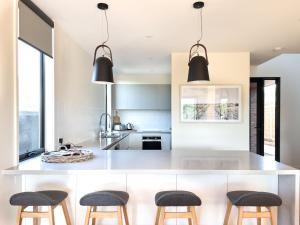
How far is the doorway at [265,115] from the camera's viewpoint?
5805mm

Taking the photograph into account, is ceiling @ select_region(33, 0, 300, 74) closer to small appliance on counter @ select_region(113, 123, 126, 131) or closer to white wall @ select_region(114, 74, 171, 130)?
small appliance on counter @ select_region(113, 123, 126, 131)

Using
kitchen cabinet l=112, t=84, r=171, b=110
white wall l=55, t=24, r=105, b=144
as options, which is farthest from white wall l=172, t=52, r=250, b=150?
kitchen cabinet l=112, t=84, r=171, b=110

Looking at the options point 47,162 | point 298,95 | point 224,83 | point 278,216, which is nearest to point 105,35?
point 47,162

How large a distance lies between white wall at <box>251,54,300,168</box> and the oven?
2827mm

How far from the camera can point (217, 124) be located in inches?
172

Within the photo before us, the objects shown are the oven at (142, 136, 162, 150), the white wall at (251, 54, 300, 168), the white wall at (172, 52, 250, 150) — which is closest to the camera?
the white wall at (172, 52, 250, 150)

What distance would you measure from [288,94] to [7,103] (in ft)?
19.2

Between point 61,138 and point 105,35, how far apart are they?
4.90ft

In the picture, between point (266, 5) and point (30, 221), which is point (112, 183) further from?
point (266, 5)

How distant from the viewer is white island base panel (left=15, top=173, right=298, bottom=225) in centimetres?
218

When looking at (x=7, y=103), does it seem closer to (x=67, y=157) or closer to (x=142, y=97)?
(x=67, y=157)

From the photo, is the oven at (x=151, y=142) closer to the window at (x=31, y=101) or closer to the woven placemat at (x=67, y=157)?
the window at (x=31, y=101)

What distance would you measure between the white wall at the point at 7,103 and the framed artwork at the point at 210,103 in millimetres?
2901

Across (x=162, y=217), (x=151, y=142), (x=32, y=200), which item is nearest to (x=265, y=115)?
(x=151, y=142)
